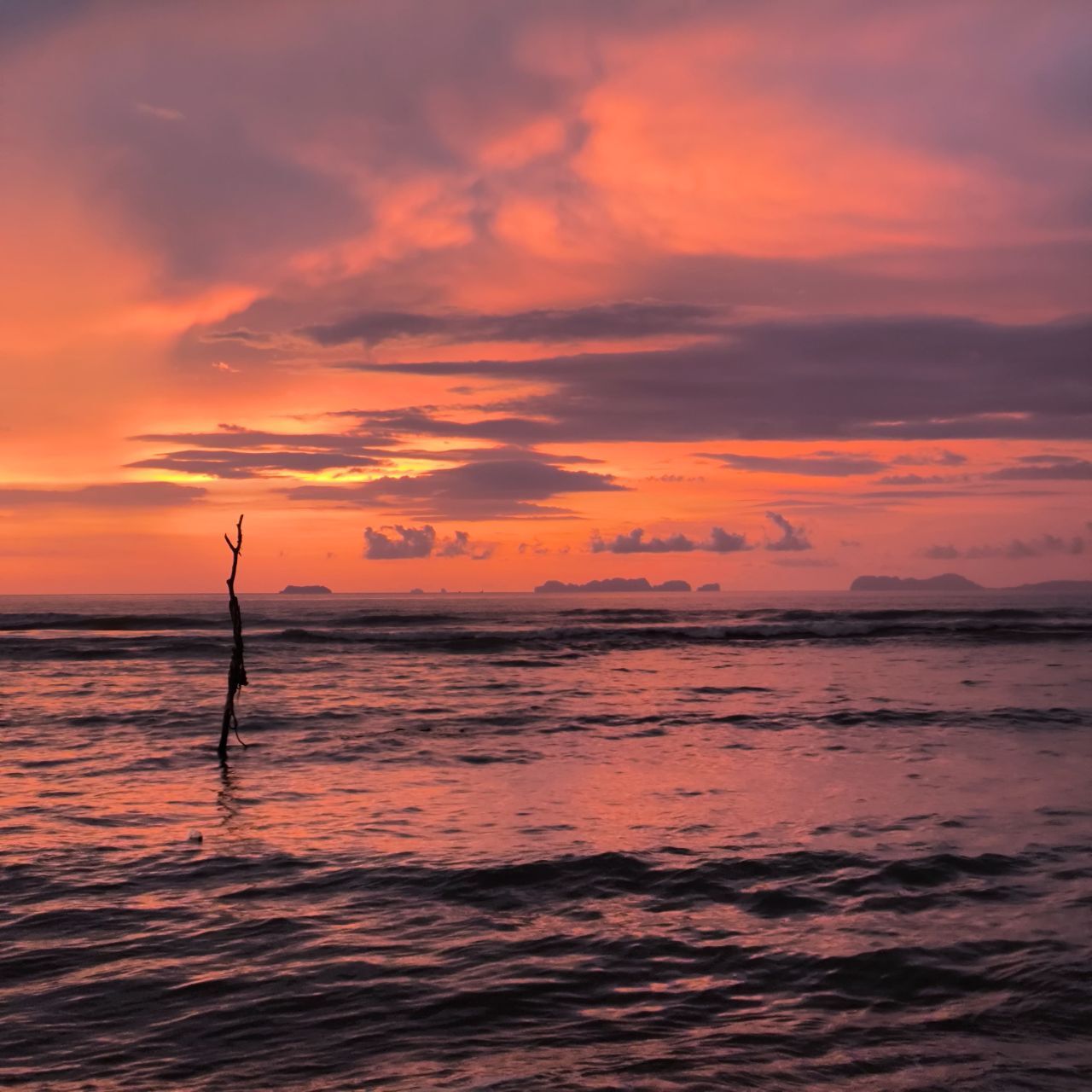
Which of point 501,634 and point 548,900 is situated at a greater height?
point 501,634

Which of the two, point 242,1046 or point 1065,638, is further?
point 1065,638

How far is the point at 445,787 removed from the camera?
2005 centimetres

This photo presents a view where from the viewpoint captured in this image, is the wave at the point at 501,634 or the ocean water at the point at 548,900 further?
the wave at the point at 501,634

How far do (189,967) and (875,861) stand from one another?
9467mm

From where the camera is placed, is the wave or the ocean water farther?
the wave

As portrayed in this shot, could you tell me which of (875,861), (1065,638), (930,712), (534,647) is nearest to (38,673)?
(534,647)

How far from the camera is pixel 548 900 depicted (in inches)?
504

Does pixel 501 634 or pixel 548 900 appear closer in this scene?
pixel 548 900

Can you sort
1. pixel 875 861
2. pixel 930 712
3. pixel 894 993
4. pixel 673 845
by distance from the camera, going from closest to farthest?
1. pixel 894 993
2. pixel 875 861
3. pixel 673 845
4. pixel 930 712

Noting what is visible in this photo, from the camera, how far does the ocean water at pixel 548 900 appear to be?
8.42 m

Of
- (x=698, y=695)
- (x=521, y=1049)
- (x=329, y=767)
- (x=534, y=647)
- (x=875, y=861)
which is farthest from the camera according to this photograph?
(x=534, y=647)

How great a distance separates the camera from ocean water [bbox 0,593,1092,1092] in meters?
8.42

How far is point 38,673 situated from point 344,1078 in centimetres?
4359

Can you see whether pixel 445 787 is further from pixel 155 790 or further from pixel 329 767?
pixel 155 790
